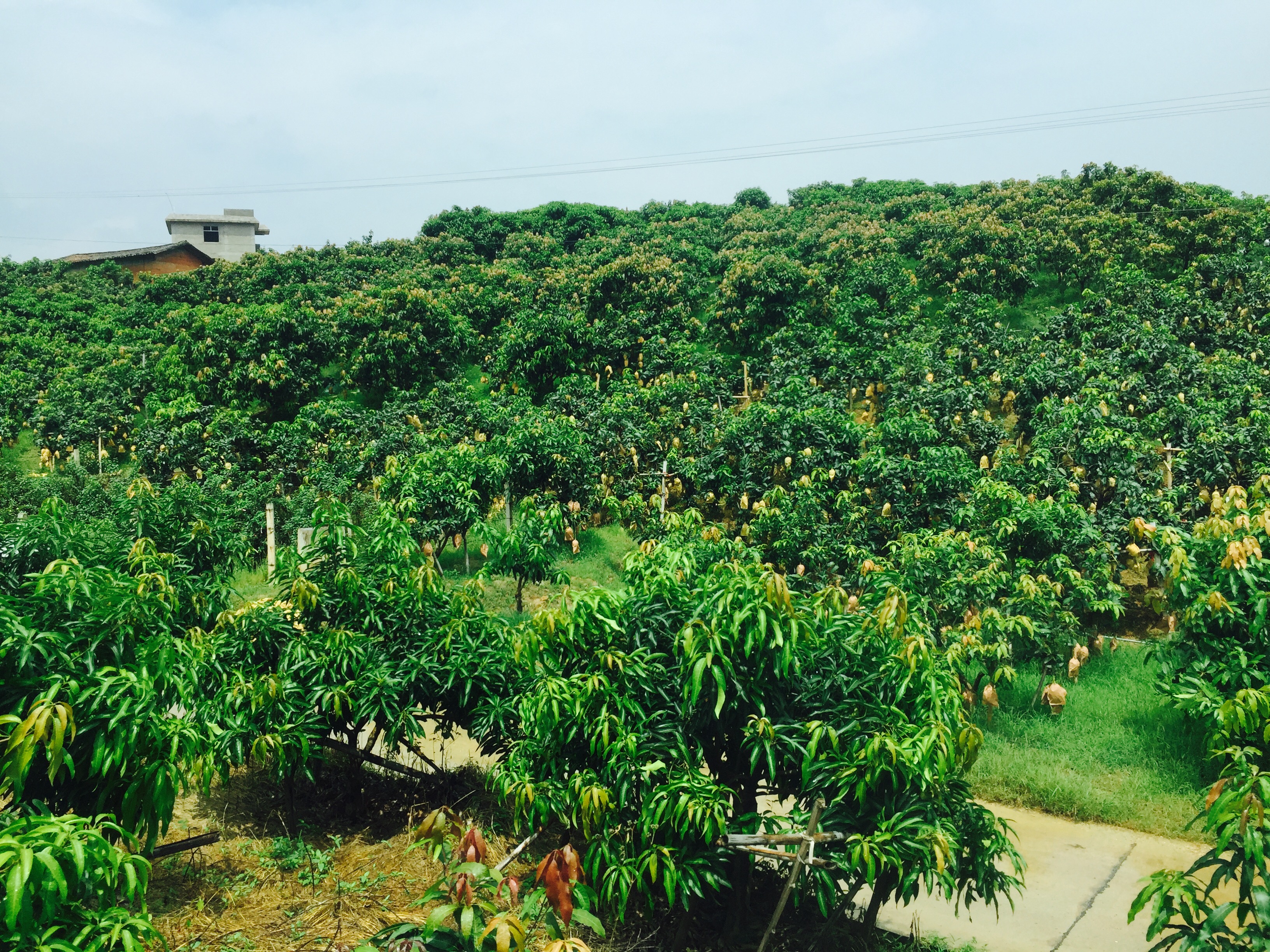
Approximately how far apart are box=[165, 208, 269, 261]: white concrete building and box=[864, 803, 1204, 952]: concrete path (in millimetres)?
37329

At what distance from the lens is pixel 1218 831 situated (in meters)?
3.46

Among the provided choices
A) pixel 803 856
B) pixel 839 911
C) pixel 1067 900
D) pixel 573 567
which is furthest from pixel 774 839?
pixel 573 567

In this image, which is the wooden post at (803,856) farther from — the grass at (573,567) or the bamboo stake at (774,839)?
the grass at (573,567)

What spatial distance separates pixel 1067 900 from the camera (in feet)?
19.2

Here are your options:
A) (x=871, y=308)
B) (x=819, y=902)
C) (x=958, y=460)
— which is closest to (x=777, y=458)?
(x=958, y=460)

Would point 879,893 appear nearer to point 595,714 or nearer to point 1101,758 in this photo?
point 595,714

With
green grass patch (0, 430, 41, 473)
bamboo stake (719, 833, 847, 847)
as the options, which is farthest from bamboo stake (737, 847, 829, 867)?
green grass patch (0, 430, 41, 473)

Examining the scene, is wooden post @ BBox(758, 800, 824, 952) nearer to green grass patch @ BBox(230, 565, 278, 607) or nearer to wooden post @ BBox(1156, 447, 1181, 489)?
wooden post @ BBox(1156, 447, 1181, 489)

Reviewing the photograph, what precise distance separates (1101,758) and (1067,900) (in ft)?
7.63

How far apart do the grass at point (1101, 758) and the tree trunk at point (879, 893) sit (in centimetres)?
328

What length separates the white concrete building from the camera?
3569cm

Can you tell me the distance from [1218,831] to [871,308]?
17.1 m

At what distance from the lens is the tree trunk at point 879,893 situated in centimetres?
448

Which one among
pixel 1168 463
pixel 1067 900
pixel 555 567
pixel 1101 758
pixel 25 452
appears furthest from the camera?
pixel 25 452
